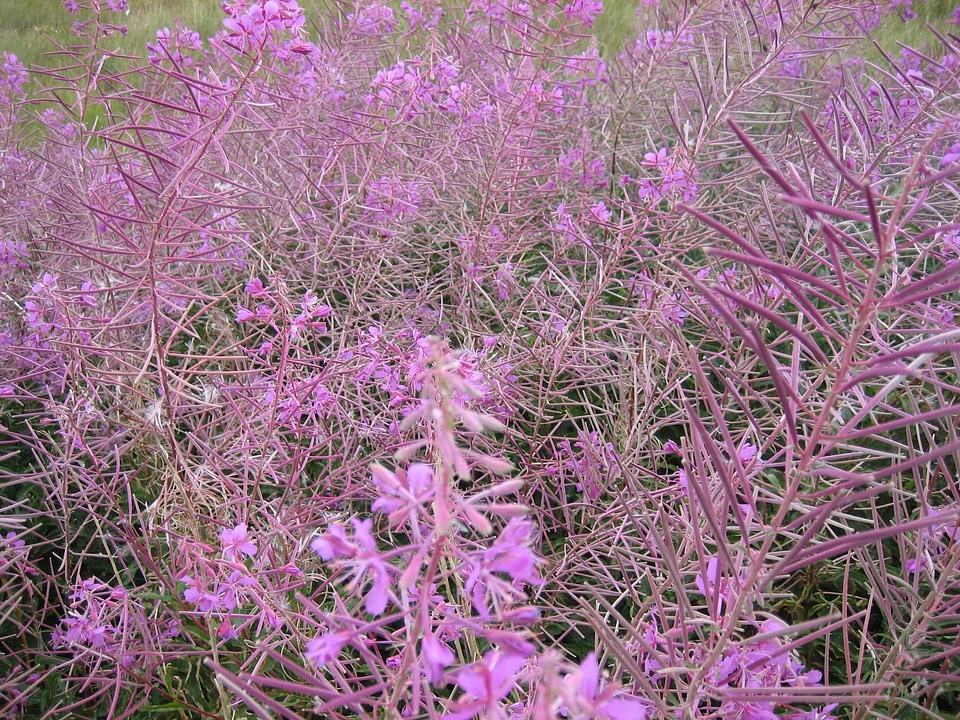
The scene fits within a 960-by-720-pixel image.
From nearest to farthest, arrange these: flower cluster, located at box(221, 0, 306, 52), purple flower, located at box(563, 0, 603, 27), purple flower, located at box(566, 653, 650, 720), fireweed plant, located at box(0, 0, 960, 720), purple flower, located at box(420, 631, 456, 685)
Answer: purple flower, located at box(566, 653, 650, 720)
purple flower, located at box(420, 631, 456, 685)
fireweed plant, located at box(0, 0, 960, 720)
flower cluster, located at box(221, 0, 306, 52)
purple flower, located at box(563, 0, 603, 27)

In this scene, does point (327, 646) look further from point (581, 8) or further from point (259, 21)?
point (581, 8)

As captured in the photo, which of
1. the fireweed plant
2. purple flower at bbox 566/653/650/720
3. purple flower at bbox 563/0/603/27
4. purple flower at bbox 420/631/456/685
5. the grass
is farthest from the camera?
the grass

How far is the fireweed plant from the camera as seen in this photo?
0.80 metres

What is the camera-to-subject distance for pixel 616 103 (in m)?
3.59

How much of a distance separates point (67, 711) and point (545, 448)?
4.77 ft

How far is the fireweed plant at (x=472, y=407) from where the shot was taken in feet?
2.61

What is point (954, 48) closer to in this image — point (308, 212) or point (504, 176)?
point (504, 176)

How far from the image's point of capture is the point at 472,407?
5.83 feet

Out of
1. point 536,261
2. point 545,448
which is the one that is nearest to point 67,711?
point 545,448

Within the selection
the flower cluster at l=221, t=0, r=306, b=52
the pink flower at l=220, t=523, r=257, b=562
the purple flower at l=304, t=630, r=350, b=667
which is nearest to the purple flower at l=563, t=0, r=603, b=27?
the flower cluster at l=221, t=0, r=306, b=52

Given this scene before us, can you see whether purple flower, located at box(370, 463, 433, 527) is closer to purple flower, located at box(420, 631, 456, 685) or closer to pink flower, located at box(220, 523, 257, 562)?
purple flower, located at box(420, 631, 456, 685)

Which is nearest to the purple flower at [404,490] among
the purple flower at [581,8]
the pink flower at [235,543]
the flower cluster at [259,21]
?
the pink flower at [235,543]

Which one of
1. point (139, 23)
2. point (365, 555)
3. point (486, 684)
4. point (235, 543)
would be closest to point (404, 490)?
point (365, 555)

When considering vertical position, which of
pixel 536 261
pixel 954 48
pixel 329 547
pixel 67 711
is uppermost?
pixel 954 48
